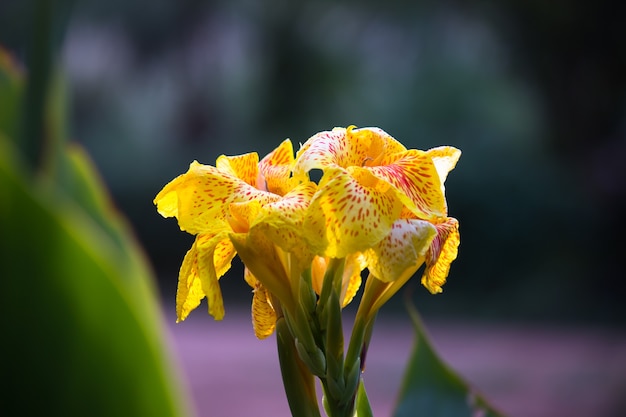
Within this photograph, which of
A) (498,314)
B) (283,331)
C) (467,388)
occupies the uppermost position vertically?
(283,331)

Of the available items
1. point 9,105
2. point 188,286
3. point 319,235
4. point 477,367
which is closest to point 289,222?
point 319,235

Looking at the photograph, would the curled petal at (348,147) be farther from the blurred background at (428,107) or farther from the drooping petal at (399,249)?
the blurred background at (428,107)

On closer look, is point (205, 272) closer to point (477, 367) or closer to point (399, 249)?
point (399, 249)

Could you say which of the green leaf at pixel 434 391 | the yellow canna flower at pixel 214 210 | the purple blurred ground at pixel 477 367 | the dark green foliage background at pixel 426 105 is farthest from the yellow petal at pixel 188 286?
the dark green foliage background at pixel 426 105

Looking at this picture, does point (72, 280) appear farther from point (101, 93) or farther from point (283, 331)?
point (101, 93)

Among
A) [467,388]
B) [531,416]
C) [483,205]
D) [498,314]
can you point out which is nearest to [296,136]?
[483,205]

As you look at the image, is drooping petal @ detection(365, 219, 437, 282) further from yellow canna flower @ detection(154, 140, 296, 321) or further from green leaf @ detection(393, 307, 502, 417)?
green leaf @ detection(393, 307, 502, 417)
